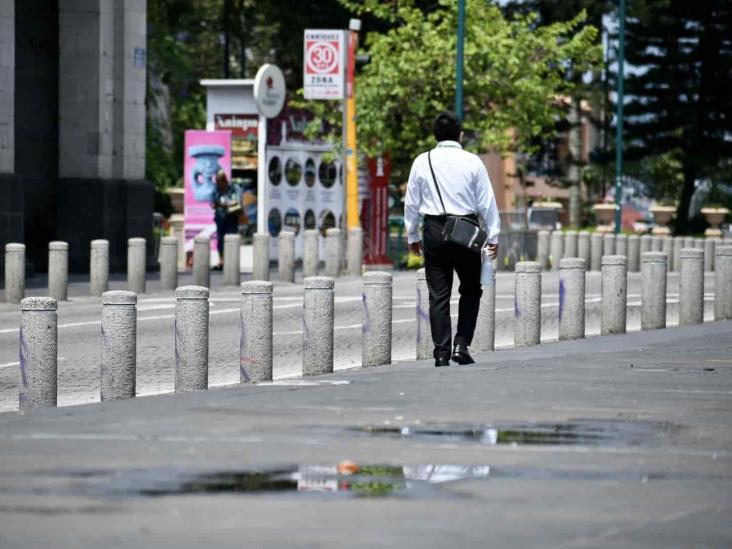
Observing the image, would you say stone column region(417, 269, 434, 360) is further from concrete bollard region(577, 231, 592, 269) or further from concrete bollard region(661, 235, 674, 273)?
concrete bollard region(661, 235, 674, 273)

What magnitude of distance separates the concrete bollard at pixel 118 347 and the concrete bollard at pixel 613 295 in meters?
7.28

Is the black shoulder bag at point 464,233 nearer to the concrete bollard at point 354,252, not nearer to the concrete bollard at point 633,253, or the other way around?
the concrete bollard at point 354,252

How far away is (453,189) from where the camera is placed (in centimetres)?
1443

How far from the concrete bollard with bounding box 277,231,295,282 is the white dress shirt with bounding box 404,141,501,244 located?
705 inches

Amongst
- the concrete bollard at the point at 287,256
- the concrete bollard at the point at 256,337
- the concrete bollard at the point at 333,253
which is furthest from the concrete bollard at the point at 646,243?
the concrete bollard at the point at 256,337

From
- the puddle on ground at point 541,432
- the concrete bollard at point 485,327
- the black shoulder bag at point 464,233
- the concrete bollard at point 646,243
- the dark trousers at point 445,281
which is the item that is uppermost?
the black shoulder bag at point 464,233

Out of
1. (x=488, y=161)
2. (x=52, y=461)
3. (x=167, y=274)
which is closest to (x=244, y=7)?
(x=167, y=274)

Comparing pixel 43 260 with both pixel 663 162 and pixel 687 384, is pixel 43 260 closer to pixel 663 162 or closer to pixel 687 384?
pixel 687 384

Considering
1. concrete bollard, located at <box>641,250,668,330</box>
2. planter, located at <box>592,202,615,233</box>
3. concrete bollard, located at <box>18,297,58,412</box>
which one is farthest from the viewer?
planter, located at <box>592,202,615,233</box>

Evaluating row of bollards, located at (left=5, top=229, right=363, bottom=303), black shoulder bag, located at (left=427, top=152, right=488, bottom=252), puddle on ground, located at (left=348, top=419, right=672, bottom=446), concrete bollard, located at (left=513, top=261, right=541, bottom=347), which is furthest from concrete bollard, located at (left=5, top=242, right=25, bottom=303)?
puddle on ground, located at (left=348, top=419, right=672, bottom=446)

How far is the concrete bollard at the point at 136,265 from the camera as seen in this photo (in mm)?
27969

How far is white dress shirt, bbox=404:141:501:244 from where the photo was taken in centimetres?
1442

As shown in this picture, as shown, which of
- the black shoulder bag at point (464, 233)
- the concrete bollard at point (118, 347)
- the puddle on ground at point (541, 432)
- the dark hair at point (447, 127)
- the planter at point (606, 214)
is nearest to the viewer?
the puddle on ground at point (541, 432)

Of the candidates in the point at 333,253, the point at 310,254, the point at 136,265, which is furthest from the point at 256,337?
the point at 333,253
